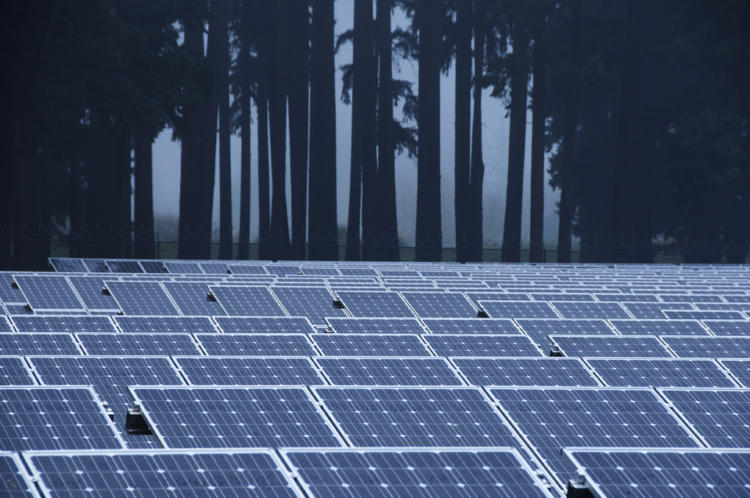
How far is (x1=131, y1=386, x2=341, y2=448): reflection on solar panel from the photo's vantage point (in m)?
10.3

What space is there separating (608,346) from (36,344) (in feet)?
24.0

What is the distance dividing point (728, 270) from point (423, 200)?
1997 centimetres

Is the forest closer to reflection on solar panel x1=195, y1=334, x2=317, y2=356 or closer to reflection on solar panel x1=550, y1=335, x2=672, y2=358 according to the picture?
reflection on solar panel x1=195, y1=334, x2=317, y2=356

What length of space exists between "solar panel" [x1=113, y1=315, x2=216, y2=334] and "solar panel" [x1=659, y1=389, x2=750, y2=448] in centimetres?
714

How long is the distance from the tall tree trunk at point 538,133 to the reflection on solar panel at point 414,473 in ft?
149

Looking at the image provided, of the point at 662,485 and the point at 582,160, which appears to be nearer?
the point at 662,485

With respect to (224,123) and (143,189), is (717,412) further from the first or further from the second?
(224,123)

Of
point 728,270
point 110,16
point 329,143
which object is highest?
point 110,16

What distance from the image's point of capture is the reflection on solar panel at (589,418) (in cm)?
1066

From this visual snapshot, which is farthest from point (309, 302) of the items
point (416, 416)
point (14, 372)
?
point (416, 416)

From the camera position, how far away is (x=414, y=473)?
8.01m

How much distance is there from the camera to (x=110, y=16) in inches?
1702

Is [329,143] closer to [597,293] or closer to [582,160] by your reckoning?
[582,160]

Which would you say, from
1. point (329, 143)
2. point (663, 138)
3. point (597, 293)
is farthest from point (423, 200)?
point (597, 293)
